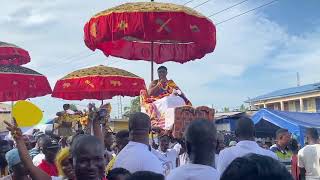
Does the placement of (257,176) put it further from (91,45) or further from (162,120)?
(91,45)

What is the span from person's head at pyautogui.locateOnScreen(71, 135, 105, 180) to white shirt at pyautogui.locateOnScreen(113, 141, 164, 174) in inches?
37.6

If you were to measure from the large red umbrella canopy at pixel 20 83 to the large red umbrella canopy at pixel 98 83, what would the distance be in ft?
1.73

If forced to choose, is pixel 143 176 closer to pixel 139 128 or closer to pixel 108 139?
pixel 139 128

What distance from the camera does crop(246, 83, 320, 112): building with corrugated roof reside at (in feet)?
121

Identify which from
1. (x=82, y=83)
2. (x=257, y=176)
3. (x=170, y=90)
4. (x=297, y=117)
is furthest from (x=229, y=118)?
(x=257, y=176)

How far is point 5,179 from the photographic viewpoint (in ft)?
13.2

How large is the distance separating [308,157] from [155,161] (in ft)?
15.0

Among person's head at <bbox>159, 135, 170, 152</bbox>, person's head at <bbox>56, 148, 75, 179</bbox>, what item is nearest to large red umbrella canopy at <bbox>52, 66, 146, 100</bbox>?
person's head at <bbox>159, 135, 170, 152</bbox>

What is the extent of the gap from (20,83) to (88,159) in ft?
22.1

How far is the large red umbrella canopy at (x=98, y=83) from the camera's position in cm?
1015

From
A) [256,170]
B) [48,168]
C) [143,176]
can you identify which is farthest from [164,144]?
[256,170]

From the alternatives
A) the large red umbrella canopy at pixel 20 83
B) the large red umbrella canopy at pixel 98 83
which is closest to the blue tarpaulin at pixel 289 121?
the large red umbrella canopy at pixel 98 83

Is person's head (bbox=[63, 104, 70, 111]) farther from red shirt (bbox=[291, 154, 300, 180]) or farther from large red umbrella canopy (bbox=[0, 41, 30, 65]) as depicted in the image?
red shirt (bbox=[291, 154, 300, 180])

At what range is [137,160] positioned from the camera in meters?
3.73
